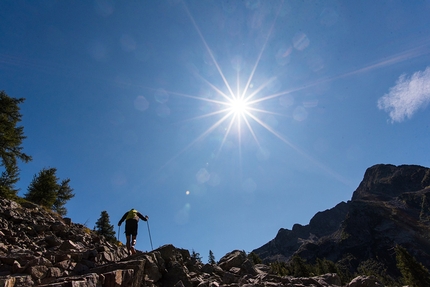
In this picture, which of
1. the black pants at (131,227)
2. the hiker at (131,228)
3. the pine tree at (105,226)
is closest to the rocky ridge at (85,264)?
the hiker at (131,228)

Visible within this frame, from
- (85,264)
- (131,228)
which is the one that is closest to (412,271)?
(131,228)

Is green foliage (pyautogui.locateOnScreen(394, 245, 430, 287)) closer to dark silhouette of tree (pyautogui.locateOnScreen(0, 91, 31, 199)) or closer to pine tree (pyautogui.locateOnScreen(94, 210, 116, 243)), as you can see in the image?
pine tree (pyautogui.locateOnScreen(94, 210, 116, 243))

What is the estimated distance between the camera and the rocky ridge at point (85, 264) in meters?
8.00

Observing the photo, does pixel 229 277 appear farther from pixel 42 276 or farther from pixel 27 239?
pixel 27 239

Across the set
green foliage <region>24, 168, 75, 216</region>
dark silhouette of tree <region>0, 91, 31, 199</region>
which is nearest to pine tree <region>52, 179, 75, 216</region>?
green foliage <region>24, 168, 75, 216</region>

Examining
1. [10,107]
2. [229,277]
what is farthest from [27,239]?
[10,107]

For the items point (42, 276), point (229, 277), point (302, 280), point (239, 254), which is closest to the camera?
point (42, 276)

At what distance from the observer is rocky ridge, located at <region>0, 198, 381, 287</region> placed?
800cm

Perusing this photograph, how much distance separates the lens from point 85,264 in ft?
33.6

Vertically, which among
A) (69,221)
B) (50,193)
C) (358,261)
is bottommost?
(358,261)

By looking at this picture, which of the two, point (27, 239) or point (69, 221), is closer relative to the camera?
point (27, 239)

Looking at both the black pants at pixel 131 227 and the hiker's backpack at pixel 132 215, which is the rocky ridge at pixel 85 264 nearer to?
the black pants at pixel 131 227

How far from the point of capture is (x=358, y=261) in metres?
184

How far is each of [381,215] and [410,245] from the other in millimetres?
32693
